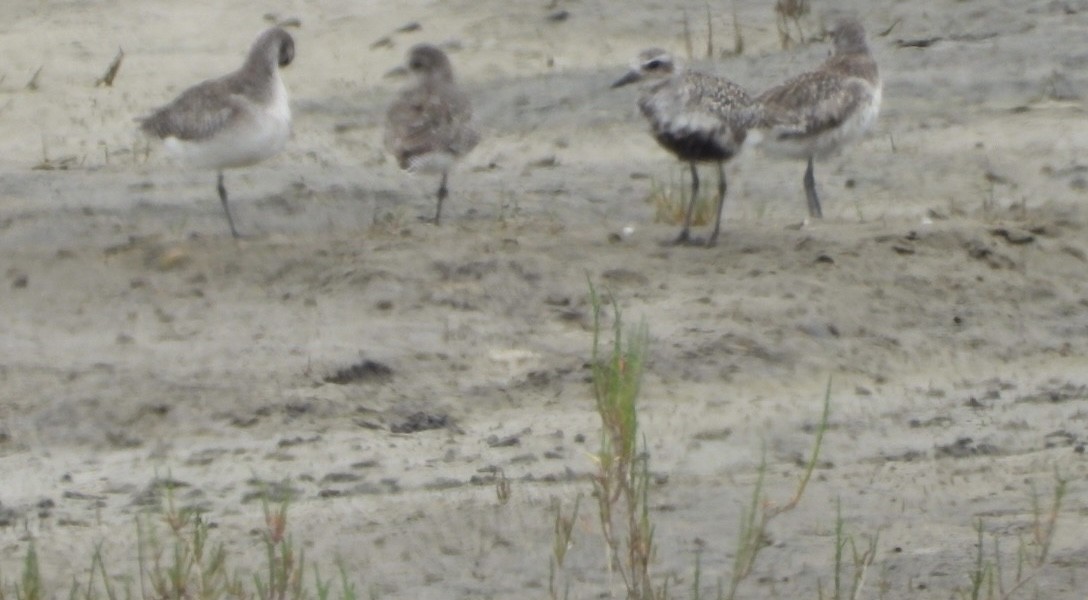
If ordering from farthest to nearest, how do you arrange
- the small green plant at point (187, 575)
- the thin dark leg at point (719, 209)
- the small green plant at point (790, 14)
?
the small green plant at point (790, 14), the thin dark leg at point (719, 209), the small green plant at point (187, 575)

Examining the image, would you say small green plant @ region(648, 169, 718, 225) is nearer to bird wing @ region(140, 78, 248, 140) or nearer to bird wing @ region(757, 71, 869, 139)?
bird wing @ region(757, 71, 869, 139)

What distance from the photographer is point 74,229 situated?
9688 mm

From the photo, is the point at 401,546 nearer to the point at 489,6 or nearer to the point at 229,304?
the point at 229,304

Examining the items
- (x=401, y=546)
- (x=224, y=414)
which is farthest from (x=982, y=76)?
(x=401, y=546)

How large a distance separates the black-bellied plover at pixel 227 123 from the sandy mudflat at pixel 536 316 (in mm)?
361

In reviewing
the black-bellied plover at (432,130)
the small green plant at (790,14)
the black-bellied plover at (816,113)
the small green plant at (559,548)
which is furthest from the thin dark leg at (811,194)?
the small green plant at (559,548)

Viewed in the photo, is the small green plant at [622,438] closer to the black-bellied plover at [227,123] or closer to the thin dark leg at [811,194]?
the black-bellied plover at [227,123]

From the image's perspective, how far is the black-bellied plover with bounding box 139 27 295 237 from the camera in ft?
30.8

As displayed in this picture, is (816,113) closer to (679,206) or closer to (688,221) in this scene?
(679,206)

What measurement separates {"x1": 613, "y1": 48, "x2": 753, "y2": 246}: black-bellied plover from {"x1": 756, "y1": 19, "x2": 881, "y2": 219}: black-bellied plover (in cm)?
27

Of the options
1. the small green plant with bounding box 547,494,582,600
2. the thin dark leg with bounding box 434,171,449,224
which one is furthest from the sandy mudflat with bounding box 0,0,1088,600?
the thin dark leg with bounding box 434,171,449,224

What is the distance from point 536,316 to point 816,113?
210cm

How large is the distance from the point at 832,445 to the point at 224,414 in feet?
6.40

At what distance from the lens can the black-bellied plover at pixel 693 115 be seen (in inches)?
358
